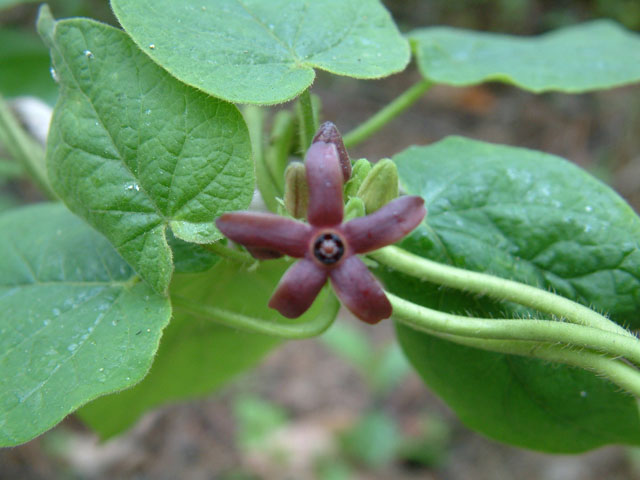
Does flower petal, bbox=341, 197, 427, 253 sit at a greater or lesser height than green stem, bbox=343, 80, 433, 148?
greater

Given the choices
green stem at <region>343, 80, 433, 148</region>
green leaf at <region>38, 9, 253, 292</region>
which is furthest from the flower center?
green stem at <region>343, 80, 433, 148</region>

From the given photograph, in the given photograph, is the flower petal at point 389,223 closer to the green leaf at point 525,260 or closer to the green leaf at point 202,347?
the green leaf at point 525,260

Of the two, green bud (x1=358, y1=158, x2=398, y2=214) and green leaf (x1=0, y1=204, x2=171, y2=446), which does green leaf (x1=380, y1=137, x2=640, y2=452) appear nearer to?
green bud (x1=358, y1=158, x2=398, y2=214)

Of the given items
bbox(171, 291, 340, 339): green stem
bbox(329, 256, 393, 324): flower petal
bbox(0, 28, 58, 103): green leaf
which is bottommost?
bbox(0, 28, 58, 103): green leaf

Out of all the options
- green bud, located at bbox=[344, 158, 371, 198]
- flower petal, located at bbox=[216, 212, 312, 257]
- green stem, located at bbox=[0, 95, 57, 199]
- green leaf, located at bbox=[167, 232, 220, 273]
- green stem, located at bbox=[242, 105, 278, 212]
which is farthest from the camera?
green stem, located at bbox=[0, 95, 57, 199]

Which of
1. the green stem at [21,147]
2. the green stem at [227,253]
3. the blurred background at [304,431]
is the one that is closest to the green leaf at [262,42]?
the green stem at [227,253]

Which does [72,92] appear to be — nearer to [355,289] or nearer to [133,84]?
[133,84]

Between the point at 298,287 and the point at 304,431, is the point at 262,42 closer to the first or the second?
the point at 298,287

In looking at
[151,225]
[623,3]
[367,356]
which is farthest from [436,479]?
[623,3]

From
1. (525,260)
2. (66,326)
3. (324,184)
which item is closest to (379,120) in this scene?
(525,260)
